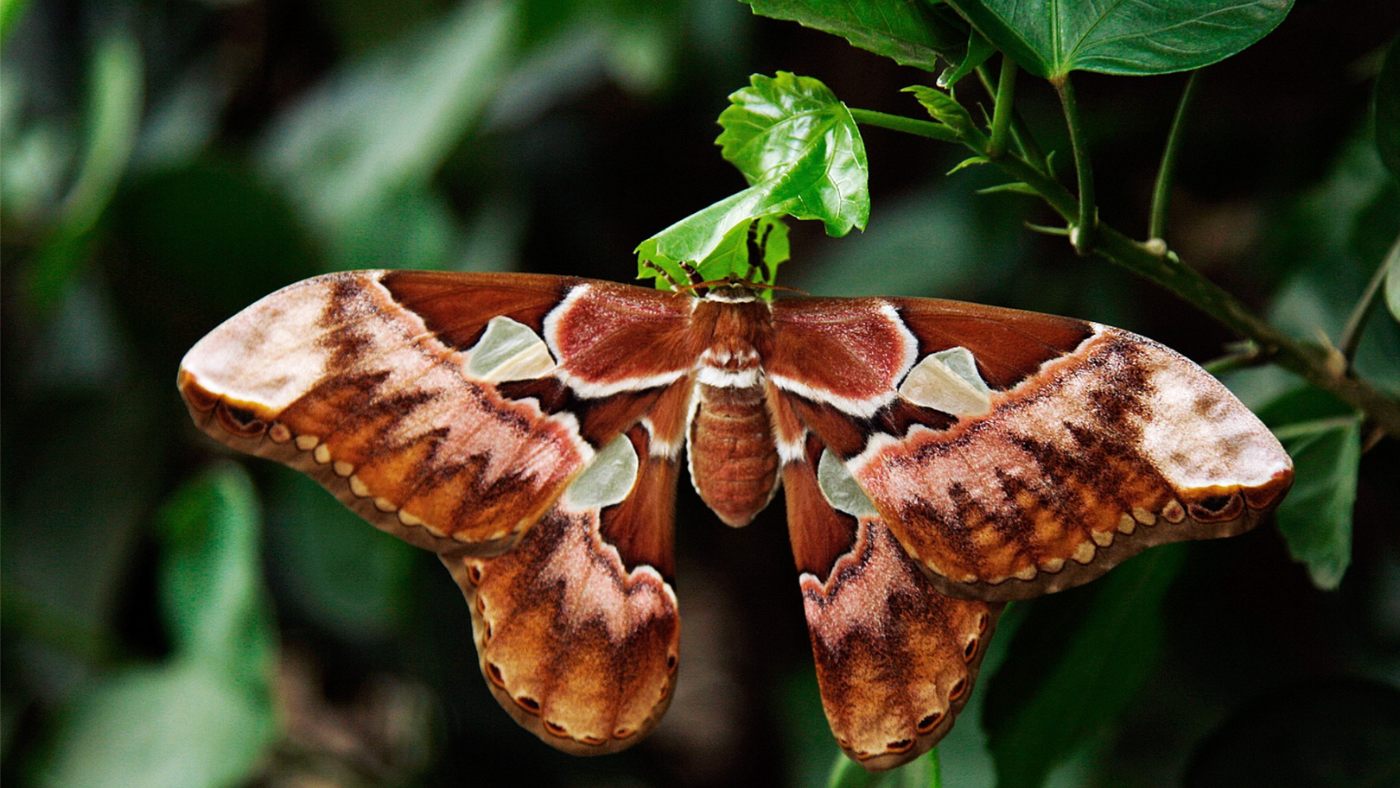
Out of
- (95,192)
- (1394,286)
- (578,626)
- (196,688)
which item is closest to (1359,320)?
(1394,286)

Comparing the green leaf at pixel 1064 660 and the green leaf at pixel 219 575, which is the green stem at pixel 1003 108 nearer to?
the green leaf at pixel 1064 660

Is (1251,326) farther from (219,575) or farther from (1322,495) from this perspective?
(219,575)

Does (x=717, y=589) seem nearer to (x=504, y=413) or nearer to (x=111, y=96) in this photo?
(x=111, y=96)

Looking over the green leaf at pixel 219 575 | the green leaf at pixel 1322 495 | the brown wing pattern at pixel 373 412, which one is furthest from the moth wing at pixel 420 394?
the green leaf at pixel 219 575

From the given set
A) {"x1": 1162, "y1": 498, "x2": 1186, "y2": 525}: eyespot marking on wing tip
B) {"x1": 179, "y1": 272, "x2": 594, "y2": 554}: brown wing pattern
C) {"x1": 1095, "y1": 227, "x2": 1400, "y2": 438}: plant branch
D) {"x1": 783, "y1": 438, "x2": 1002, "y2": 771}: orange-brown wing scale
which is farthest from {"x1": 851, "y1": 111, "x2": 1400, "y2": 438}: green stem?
{"x1": 179, "y1": 272, "x2": 594, "y2": 554}: brown wing pattern

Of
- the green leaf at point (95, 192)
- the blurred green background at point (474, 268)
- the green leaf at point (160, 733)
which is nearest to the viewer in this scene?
the blurred green background at point (474, 268)
